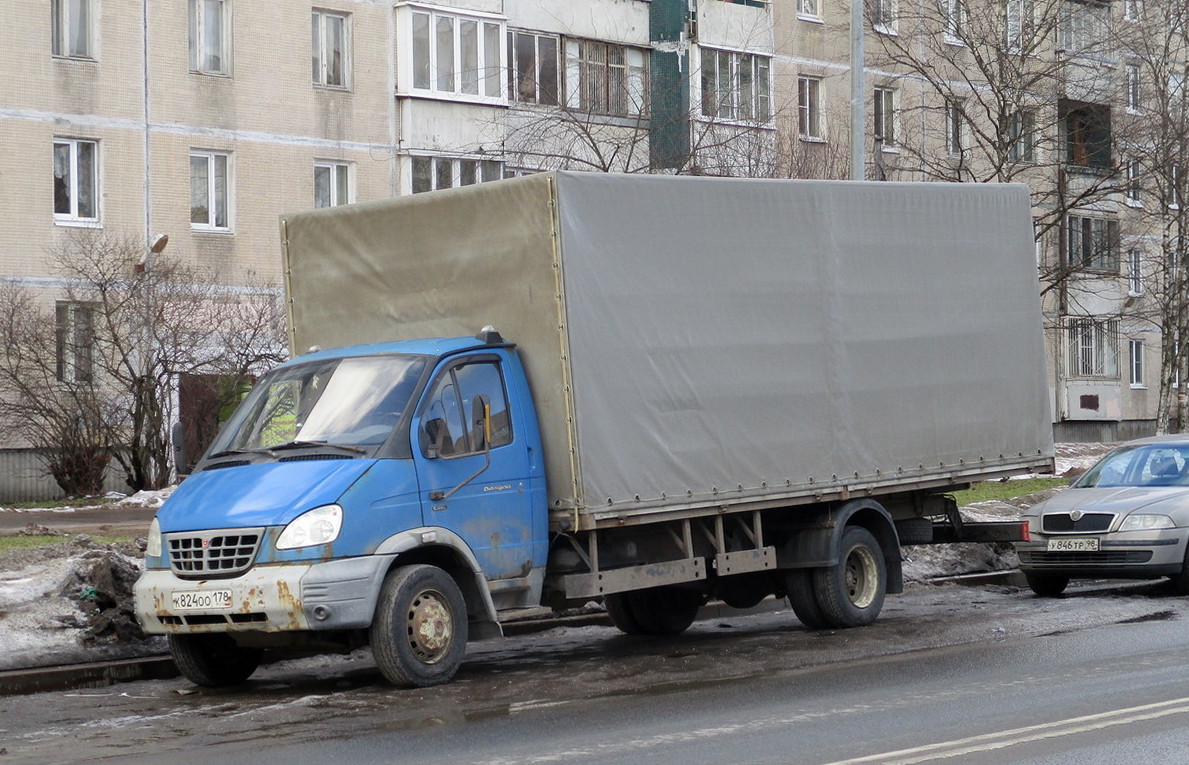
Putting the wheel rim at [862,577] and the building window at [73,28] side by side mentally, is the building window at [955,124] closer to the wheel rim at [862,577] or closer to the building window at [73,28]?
the building window at [73,28]

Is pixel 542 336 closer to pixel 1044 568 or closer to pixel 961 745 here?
pixel 961 745

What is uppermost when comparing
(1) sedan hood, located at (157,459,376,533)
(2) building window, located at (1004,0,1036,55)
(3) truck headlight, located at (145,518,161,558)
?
(2) building window, located at (1004,0,1036,55)

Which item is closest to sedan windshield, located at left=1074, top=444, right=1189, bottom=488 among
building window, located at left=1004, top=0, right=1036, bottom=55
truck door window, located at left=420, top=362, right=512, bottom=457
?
truck door window, located at left=420, top=362, right=512, bottom=457

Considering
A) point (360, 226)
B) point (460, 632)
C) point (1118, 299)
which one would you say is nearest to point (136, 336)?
point (360, 226)

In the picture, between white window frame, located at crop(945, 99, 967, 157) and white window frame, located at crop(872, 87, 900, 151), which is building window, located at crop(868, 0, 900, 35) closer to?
white window frame, located at crop(945, 99, 967, 157)

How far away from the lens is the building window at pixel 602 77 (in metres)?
39.4

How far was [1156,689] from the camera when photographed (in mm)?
10047

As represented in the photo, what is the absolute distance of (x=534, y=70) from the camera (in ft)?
128

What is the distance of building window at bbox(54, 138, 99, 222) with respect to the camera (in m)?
32.8

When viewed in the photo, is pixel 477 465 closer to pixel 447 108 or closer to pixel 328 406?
pixel 328 406

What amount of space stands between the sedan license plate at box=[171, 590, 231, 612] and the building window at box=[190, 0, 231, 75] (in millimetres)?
25315

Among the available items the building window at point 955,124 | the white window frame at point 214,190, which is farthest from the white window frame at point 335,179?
the building window at point 955,124

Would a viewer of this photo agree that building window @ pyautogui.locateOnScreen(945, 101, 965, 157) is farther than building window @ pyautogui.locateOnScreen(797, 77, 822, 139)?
No

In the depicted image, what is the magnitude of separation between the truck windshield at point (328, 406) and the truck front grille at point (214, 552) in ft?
2.64
